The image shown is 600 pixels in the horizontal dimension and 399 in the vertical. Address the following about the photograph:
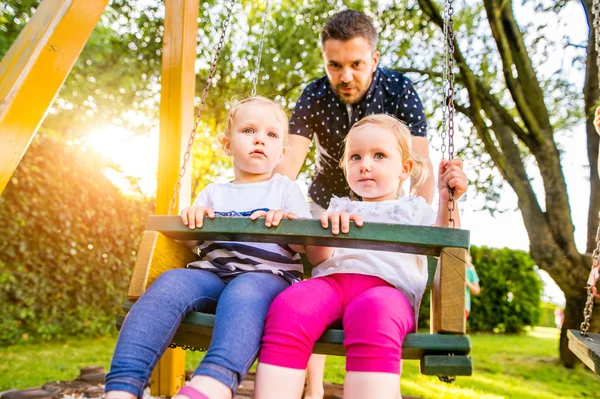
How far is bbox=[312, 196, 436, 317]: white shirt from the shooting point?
1.91 metres

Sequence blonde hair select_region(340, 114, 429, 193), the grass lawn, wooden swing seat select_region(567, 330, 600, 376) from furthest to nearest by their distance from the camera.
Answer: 1. the grass lawn
2. blonde hair select_region(340, 114, 429, 193)
3. wooden swing seat select_region(567, 330, 600, 376)

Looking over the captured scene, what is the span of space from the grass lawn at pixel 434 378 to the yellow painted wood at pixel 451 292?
10.1ft

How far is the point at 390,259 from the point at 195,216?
0.70 metres

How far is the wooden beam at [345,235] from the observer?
160cm

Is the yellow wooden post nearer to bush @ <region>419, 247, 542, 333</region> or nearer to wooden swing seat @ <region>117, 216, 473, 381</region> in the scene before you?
wooden swing seat @ <region>117, 216, 473, 381</region>

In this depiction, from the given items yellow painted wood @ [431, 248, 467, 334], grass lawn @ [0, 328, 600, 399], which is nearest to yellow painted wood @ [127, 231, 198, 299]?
yellow painted wood @ [431, 248, 467, 334]

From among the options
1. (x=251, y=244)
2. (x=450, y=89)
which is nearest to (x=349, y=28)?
(x=450, y=89)

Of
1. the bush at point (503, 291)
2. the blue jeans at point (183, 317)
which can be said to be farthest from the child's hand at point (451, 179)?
the bush at point (503, 291)

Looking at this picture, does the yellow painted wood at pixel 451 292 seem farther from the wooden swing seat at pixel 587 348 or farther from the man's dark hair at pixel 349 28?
the man's dark hair at pixel 349 28

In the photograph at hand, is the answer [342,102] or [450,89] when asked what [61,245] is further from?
[450,89]

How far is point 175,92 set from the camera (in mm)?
3176

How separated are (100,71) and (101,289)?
2.68 m

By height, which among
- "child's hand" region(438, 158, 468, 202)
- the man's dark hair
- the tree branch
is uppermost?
the tree branch

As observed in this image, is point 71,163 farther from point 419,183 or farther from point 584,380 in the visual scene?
point 584,380
